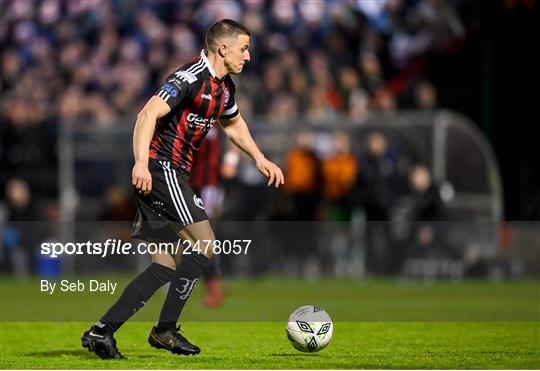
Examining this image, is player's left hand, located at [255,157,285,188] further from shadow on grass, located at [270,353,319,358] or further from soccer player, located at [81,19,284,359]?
shadow on grass, located at [270,353,319,358]

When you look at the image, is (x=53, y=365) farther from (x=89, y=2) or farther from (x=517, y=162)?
(x=89, y=2)

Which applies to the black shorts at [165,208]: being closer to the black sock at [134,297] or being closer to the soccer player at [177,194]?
the soccer player at [177,194]

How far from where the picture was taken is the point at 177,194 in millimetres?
7797

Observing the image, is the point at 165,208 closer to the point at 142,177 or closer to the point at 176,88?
the point at 142,177

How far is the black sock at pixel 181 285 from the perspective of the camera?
25.6 ft

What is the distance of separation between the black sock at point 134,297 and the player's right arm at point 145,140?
2.01 ft

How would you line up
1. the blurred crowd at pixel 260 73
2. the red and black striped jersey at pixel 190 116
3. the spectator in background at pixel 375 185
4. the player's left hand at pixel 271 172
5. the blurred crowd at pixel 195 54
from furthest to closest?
the blurred crowd at pixel 195 54, the blurred crowd at pixel 260 73, the spectator in background at pixel 375 185, the player's left hand at pixel 271 172, the red and black striped jersey at pixel 190 116

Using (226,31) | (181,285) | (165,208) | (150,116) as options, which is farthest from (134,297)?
(226,31)

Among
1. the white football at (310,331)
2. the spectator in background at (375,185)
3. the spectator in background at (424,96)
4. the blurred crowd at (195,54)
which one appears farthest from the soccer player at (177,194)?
the spectator in background at (424,96)

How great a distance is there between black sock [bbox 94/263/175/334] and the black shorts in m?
0.23

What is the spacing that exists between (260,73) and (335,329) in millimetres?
9963

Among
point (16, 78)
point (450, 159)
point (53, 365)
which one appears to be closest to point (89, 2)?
point (16, 78)

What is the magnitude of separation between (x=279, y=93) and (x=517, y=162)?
3.90m

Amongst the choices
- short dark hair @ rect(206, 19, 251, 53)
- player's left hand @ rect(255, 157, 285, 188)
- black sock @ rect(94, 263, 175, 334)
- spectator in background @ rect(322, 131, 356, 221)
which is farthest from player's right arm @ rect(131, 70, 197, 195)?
spectator in background @ rect(322, 131, 356, 221)
